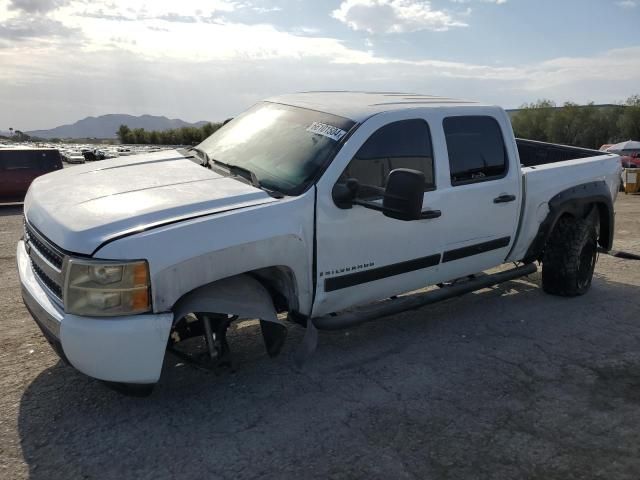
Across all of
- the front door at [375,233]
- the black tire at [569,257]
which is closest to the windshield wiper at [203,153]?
the front door at [375,233]

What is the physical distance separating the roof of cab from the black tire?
5.40ft

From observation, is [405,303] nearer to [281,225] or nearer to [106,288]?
[281,225]

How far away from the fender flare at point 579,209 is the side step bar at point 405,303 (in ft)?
0.79

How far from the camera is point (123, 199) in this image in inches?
132

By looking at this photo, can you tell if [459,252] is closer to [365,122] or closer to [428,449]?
[365,122]

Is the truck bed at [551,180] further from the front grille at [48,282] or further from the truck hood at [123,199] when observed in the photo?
the front grille at [48,282]

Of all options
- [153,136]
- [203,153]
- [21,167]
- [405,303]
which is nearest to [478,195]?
[405,303]

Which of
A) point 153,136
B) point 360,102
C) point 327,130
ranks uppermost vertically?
point 360,102

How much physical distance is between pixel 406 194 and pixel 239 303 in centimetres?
113

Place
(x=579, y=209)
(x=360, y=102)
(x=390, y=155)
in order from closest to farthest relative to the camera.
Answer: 1. (x=390, y=155)
2. (x=360, y=102)
3. (x=579, y=209)

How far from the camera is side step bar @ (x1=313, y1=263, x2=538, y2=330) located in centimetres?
379

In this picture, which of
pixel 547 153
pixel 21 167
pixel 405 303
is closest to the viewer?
pixel 405 303

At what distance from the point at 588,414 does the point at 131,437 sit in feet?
8.78

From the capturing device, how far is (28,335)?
14.7 feet
